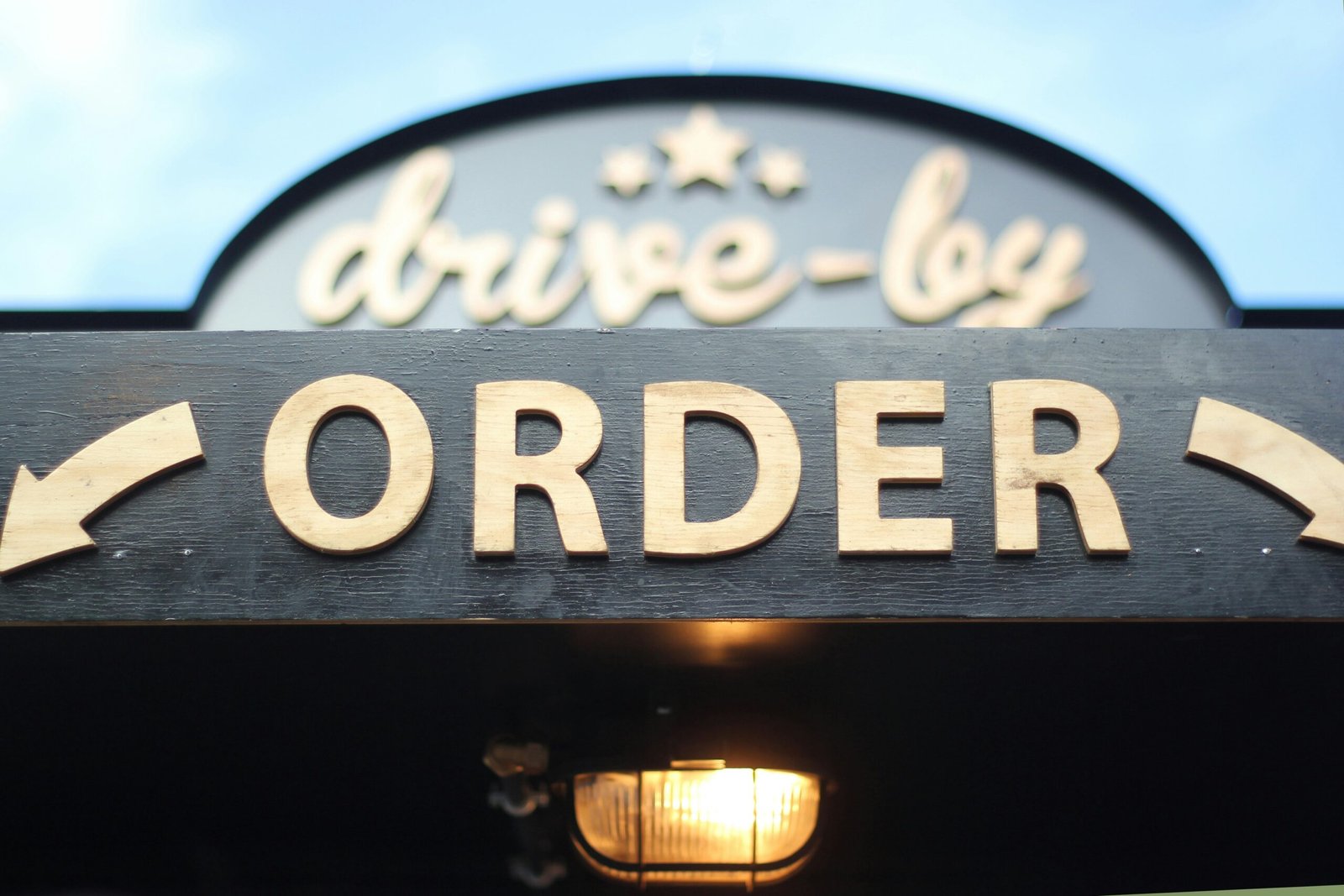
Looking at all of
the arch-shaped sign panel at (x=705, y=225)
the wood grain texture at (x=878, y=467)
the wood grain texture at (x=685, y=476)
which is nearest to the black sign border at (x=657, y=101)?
the arch-shaped sign panel at (x=705, y=225)

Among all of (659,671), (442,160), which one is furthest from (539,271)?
(659,671)

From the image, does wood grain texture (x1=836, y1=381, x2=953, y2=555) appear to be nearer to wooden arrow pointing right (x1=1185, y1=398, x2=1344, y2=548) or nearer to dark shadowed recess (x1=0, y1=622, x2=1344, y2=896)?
dark shadowed recess (x1=0, y1=622, x2=1344, y2=896)

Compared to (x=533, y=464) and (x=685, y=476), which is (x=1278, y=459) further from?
(x=533, y=464)

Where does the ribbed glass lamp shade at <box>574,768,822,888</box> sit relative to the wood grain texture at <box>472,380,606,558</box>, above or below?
below

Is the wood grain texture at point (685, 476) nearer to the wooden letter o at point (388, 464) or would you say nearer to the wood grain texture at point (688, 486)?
the wood grain texture at point (688, 486)

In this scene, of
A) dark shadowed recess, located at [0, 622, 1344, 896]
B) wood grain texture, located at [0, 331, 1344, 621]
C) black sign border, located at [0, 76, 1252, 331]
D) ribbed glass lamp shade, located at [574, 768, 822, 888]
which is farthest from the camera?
black sign border, located at [0, 76, 1252, 331]

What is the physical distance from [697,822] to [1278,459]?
1421mm

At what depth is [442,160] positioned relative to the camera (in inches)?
171

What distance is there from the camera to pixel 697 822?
279 cm

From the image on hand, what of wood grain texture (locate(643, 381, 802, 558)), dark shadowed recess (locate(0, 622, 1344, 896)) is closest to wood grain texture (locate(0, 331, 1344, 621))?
wood grain texture (locate(643, 381, 802, 558))

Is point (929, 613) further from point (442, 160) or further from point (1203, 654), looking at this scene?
point (442, 160)

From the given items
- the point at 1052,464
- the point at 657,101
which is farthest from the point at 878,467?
the point at 657,101

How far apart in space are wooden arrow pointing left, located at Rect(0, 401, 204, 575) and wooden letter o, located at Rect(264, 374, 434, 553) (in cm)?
17

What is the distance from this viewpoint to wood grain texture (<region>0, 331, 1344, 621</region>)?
2180mm
